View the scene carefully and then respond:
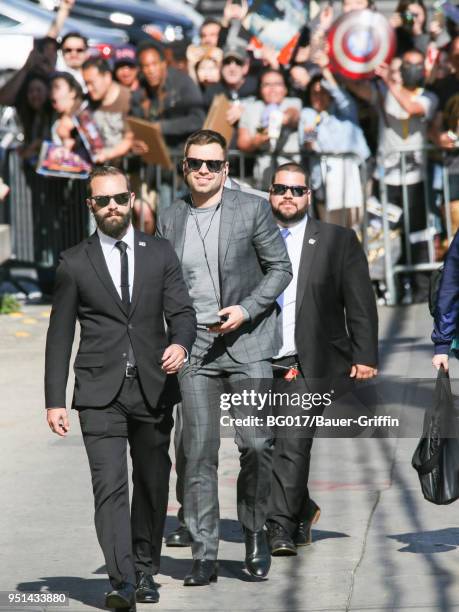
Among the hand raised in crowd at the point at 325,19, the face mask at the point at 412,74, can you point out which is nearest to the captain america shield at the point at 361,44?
the face mask at the point at 412,74

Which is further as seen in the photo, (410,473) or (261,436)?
(410,473)

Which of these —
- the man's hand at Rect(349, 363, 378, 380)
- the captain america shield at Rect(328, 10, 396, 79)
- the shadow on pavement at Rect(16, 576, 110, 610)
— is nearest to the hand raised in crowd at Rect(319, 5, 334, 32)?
the captain america shield at Rect(328, 10, 396, 79)

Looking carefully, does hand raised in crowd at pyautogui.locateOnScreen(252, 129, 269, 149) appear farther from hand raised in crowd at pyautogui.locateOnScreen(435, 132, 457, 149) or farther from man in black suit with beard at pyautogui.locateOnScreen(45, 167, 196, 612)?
man in black suit with beard at pyautogui.locateOnScreen(45, 167, 196, 612)

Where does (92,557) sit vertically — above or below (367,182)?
below

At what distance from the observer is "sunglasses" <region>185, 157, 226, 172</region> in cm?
659

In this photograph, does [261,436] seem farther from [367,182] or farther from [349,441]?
[367,182]

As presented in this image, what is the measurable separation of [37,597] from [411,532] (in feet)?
6.62

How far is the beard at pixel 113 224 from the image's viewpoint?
6.18 meters

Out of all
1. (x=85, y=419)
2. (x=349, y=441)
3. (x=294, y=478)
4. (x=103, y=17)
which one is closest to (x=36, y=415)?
(x=349, y=441)

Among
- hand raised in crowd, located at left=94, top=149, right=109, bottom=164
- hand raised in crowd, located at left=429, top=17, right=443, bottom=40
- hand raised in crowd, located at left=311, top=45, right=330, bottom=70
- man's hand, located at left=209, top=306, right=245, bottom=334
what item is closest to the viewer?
man's hand, located at left=209, top=306, right=245, bottom=334

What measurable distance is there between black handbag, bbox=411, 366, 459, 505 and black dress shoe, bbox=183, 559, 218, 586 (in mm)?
1017

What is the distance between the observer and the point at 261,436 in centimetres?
667

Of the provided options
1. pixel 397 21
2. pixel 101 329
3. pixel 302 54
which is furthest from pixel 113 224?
pixel 397 21

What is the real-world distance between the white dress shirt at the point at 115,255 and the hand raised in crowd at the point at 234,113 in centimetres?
734
